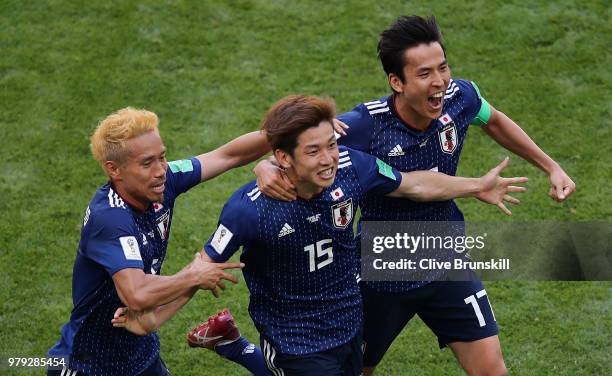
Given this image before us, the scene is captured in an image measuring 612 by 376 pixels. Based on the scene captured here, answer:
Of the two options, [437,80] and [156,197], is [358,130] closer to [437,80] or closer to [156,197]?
[437,80]

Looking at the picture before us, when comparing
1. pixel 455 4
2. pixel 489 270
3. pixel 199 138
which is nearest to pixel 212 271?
pixel 489 270

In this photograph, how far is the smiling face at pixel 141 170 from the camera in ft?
17.9

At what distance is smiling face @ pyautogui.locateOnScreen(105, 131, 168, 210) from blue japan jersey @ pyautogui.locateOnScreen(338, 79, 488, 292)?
3.65 ft

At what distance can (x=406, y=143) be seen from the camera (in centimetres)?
615

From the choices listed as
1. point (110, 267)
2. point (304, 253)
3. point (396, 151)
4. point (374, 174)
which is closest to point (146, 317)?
point (110, 267)

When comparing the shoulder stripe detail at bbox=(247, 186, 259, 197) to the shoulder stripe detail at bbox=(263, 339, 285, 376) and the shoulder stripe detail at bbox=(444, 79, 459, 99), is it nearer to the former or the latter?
the shoulder stripe detail at bbox=(263, 339, 285, 376)

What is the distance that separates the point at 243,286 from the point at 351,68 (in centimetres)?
354

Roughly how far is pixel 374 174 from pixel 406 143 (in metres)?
0.41

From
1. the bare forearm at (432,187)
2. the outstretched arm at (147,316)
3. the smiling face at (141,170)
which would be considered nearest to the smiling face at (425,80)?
the bare forearm at (432,187)

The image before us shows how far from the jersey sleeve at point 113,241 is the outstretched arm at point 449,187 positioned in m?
1.49

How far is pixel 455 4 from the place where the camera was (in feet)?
39.0

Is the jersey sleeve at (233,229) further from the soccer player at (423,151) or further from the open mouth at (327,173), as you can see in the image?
the soccer player at (423,151)

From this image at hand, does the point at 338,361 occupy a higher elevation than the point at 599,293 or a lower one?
higher

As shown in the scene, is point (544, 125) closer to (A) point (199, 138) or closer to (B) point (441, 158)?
(A) point (199, 138)
